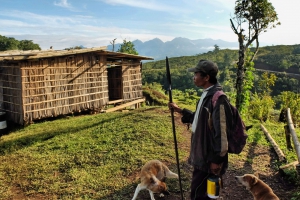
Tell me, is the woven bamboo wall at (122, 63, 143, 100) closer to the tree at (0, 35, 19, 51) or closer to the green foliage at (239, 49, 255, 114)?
the green foliage at (239, 49, 255, 114)

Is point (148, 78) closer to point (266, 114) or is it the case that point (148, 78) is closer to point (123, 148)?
point (266, 114)

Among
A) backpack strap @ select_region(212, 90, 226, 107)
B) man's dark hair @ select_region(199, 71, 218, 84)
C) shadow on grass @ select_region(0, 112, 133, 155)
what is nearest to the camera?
backpack strap @ select_region(212, 90, 226, 107)

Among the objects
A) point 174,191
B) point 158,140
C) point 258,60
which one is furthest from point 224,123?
point 258,60

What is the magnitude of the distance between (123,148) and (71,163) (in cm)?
165

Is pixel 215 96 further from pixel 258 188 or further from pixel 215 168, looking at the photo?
pixel 258 188

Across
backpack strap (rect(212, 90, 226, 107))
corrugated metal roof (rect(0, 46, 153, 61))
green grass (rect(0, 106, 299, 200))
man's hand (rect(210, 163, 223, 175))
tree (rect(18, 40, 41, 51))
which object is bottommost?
green grass (rect(0, 106, 299, 200))

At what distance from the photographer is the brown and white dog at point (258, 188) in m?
4.41

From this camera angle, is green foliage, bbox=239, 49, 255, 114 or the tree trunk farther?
green foliage, bbox=239, 49, 255, 114

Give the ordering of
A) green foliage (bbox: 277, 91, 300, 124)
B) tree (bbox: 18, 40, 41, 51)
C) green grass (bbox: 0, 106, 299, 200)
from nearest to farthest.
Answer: green grass (bbox: 0, 106, 299, 200)
green foliage (bbox: 277, 91, 300, 124)
tree (bbox: 18, 40, 41, 51)

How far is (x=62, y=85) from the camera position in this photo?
12.5 metres

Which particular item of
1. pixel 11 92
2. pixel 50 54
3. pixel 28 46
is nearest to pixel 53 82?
pixel 50 54

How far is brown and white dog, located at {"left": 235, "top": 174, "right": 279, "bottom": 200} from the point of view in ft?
14.5

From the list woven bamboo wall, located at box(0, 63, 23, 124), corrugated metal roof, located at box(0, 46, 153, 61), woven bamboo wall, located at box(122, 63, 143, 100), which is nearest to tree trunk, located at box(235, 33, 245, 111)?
corrugated metal roof, located at box(0, 46, 153, 61)

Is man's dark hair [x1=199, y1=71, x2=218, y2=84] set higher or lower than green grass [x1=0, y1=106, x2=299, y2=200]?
higher
